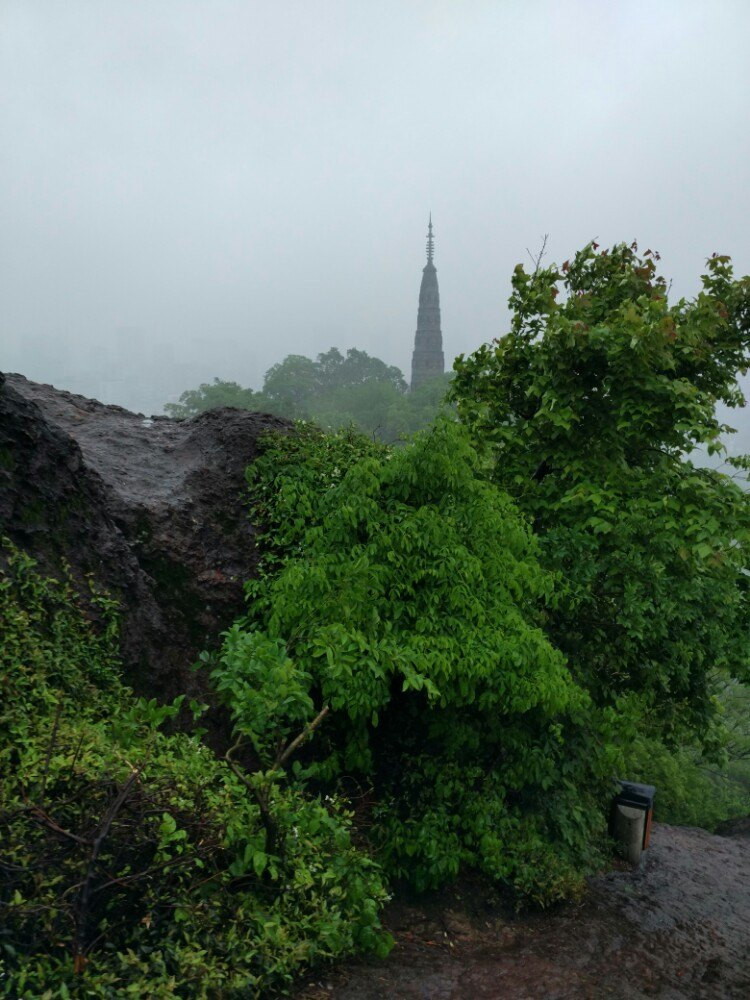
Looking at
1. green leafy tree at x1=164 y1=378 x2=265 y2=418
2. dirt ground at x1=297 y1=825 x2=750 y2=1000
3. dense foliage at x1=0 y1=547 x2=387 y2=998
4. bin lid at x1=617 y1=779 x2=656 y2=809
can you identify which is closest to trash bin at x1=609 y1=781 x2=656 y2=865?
bin lid at x1=617 y1=779 x2=656 y2=809

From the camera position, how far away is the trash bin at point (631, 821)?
1014 centimetres

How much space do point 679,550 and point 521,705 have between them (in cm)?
283

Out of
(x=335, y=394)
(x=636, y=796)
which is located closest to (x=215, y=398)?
(x=335, y=394)

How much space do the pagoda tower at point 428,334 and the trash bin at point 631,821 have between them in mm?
109146

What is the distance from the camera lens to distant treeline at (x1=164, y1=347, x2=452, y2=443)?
67375mm

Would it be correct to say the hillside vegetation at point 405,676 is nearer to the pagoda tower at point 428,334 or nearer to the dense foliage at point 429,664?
the dense foliage at point 429,664

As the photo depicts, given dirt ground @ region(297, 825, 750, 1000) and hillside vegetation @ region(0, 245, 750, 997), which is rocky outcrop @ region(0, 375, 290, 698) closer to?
hillside vegetation @ region(0, 245, 750, 997)

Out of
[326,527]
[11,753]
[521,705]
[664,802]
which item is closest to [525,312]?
[326,527]

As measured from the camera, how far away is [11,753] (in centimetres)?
474

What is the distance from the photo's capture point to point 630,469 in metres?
9.18

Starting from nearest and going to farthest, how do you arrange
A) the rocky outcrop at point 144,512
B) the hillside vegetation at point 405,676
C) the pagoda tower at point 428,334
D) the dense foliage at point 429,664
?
the hillside vegetation at point 405,676
the dense foliage at point 429,664
the rocky outcrop at point 144,512
the pagoda tower at point 428,334

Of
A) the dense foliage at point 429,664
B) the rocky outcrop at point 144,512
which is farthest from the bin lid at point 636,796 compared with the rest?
the rocky outcrop at point 144,512

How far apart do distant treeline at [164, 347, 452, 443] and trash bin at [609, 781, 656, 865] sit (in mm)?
55738

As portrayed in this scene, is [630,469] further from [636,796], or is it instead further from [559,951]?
[559,951]
